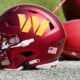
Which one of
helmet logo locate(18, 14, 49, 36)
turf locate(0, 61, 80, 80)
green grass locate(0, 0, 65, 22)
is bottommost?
turf locate(0, 61, 80, 80)

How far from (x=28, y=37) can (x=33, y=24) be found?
0.14 metres

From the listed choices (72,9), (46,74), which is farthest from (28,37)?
(72,9)

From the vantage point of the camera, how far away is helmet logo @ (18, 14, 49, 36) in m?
4.09

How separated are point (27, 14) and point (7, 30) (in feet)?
0.84

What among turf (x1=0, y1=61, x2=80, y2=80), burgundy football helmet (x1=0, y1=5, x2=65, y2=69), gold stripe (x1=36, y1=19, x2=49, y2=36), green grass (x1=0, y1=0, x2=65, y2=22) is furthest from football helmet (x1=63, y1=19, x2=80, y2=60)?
green grass (x1=0, y1=0, x2=65, y2=22)

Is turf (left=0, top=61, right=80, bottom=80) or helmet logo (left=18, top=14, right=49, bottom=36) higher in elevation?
helmet logo (left=18, top=14, right=49, bottom=36)

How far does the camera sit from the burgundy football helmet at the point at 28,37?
4070mm

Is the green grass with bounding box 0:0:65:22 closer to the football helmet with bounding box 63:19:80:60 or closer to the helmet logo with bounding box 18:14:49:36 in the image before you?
the football helmet with bounding box 63:19:80:60

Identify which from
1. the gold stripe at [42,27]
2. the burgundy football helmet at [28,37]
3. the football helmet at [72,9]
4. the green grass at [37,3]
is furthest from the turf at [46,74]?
the green grass at [37,3]

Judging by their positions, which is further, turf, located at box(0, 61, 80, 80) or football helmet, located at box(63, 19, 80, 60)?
football helmet, located at box(63, 19, 80, 60)

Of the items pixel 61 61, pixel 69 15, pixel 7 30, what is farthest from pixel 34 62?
pixel 69 15

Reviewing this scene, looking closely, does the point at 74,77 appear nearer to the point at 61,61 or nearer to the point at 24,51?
the point at 24,51

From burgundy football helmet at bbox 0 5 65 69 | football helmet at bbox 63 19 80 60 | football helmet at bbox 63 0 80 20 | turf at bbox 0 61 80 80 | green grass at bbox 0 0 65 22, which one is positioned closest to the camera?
turf at bbox 0 61 80 80

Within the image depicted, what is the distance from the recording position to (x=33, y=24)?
410 cm
